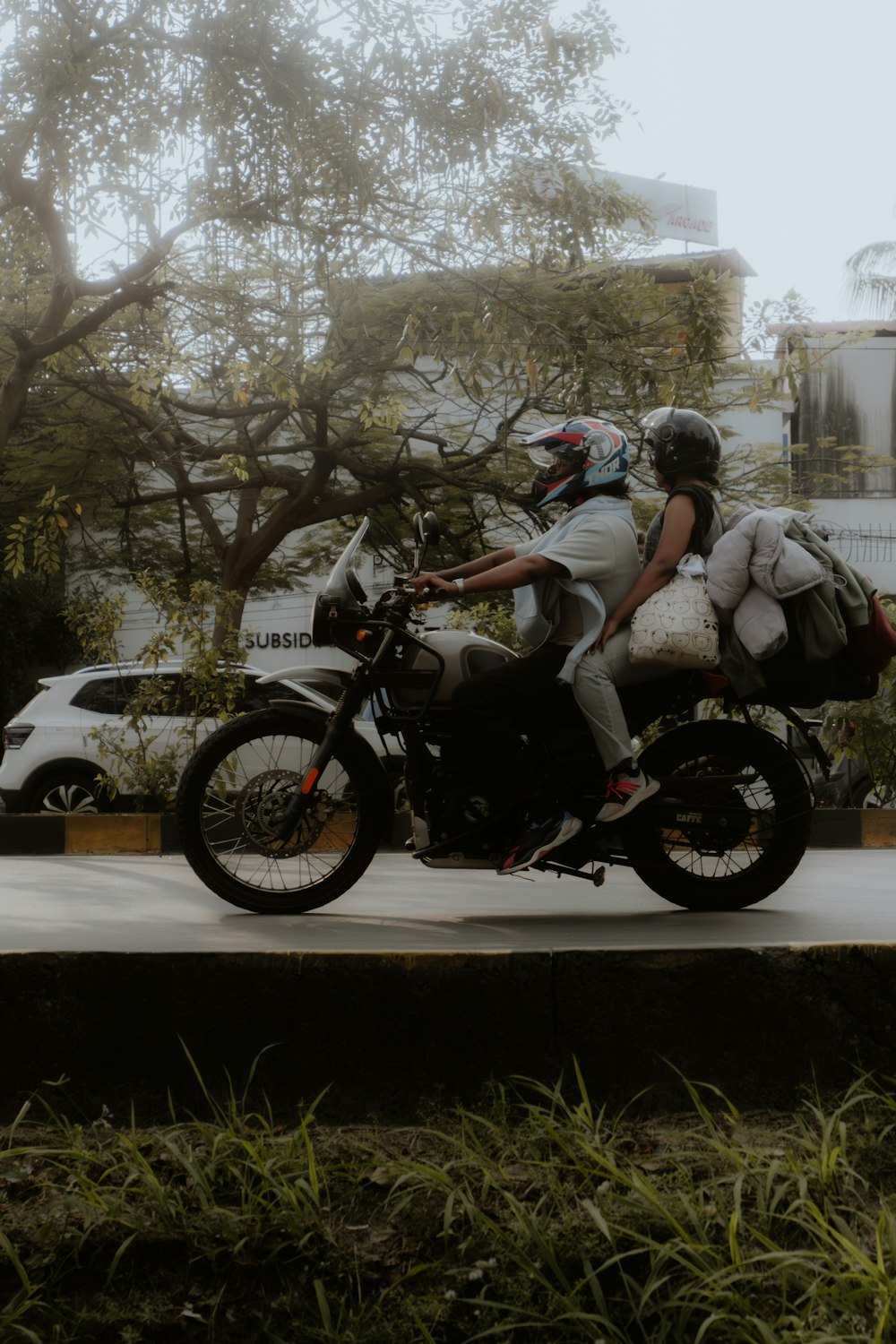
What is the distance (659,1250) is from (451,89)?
1015cm

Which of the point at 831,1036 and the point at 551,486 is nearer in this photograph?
the point at 831,1036

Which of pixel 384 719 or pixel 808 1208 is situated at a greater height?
pixel 384 719

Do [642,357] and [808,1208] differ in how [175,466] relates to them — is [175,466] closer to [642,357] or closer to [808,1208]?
[642,357]

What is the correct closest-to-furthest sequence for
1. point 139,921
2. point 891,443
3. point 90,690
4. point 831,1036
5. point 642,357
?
point 831,1036
point 139,921
point 642,357
point 90,690
point 891,443

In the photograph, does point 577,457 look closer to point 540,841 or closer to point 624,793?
point 624,793

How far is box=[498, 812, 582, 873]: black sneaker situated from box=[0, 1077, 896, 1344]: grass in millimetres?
1718

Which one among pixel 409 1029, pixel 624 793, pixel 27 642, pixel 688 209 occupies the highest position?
pixel 688 209

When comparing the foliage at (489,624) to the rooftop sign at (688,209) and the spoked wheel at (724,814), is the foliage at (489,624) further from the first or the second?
the rooftop sign at (688,209)

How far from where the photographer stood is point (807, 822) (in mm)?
4859

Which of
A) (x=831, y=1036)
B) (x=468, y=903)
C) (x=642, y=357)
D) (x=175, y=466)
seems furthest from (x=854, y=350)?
(x=831, y=1036)

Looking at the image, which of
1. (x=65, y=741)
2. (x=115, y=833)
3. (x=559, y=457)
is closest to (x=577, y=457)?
(x=559, y=457)

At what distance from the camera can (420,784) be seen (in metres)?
4.77

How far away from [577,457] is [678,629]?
737mm

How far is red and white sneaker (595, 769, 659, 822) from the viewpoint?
15.2ft
